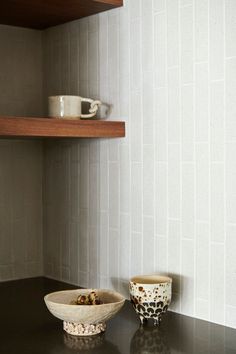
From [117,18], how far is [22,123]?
45cm

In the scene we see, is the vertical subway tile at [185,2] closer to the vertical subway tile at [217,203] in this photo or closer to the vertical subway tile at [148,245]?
the vertical subway tile at [217,203]

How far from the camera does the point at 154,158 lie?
5.43 feet

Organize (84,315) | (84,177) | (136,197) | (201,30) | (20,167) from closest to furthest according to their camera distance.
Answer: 1. (84,315)
2. (201,30)
3. (136,197)
4. (84,177)
5. (20,167)

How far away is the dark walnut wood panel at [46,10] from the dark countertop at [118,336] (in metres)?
0.88

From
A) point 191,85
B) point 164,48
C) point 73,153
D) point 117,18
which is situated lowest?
point 73,153

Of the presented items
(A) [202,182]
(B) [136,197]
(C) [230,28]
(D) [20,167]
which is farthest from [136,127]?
(D) [20,167]

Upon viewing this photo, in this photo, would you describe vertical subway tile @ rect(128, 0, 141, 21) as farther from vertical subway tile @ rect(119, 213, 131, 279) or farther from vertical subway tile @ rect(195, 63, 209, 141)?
vertical subway tile @ rect(119, 213, 131, 279)

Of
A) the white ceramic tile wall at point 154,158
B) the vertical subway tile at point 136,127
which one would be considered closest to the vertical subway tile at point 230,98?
the white ceramic tile wall at point 154,158

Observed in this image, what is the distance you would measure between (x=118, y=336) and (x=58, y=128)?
59 centimetres

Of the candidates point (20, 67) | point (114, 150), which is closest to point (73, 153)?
point (114, 150)

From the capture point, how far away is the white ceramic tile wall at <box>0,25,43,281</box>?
6.64 ft

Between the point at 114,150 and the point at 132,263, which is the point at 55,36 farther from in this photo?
the point at 132,263

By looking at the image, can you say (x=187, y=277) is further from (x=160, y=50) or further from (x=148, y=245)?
(x=160, y=50)

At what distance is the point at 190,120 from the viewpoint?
154cm
